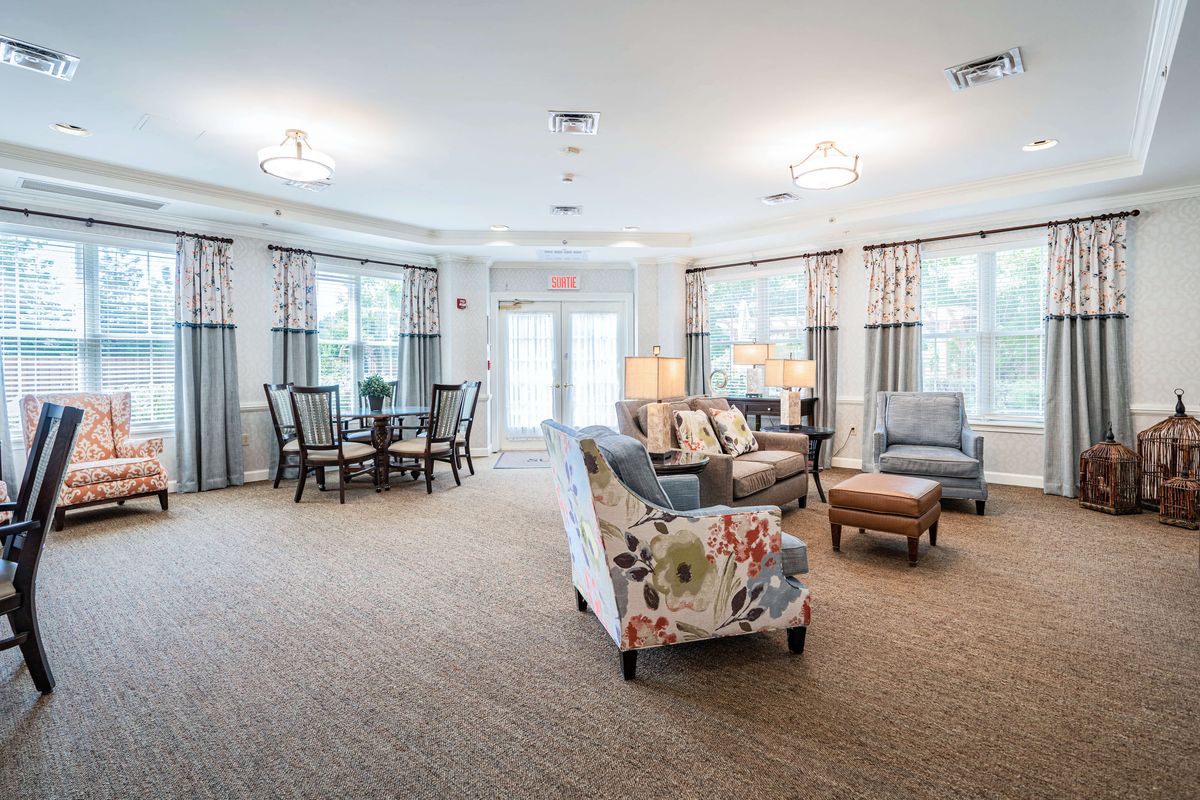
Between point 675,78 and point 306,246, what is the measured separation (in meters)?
4.95

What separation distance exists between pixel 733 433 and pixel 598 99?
2632mm

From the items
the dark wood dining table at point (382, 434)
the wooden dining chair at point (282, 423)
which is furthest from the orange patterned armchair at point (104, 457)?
the dark wood dining table at point (382, 434)

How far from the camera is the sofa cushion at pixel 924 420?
5117mm

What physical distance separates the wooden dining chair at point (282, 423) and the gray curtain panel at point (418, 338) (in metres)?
1.65

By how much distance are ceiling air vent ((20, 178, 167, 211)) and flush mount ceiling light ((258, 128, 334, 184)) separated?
198 centimetres

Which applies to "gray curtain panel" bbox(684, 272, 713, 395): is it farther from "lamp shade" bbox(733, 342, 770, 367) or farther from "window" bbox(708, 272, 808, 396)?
"lamp shade" bbox(733, 342, 770, 367)

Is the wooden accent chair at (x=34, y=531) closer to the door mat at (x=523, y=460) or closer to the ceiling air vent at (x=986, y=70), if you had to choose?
the ceiling air vent at (x=986, y=70)

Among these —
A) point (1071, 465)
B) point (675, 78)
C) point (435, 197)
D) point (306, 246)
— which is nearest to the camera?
point (675, 78)

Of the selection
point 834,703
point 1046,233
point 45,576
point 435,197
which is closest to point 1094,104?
point 1046,233

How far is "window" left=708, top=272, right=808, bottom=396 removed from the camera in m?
7.07

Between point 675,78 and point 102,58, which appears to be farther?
point 675,78

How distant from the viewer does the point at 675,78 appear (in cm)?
324

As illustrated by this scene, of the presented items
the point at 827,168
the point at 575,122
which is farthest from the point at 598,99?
the point at 827,168

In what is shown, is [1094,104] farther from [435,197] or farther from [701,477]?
[435,197]
